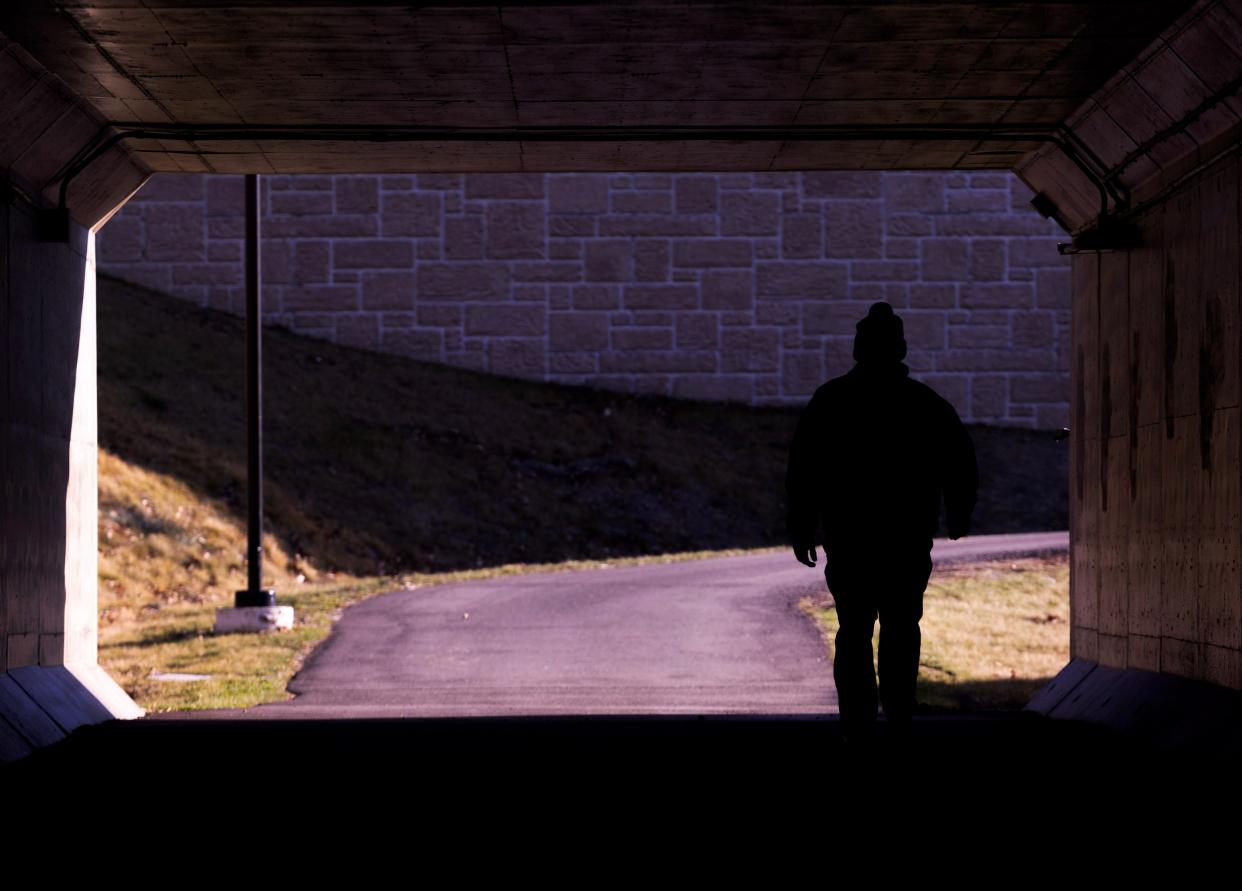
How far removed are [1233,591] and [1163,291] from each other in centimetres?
237

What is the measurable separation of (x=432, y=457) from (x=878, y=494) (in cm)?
3141

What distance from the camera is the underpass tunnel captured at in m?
10.1

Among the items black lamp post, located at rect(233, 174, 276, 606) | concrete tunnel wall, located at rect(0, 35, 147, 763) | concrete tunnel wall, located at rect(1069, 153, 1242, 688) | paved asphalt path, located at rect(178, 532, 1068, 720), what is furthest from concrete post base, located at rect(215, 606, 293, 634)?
concrete tunnel wall, located at rect(1069, 153, 1242, 688)

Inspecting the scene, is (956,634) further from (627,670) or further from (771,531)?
(771,531)

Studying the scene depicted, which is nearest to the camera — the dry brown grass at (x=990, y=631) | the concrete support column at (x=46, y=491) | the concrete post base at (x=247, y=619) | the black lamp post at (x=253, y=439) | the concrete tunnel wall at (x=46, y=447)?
the concrete support column at (x=46, y=491)

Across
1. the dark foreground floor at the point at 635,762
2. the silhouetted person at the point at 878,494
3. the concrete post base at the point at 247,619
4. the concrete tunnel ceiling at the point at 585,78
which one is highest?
the concrete tunnel ceiling at the point at 585,78

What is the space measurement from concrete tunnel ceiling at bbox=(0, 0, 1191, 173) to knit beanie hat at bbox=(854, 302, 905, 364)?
215cm

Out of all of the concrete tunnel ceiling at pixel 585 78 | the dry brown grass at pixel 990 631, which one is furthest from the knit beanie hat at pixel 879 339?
the dry brown grass at pixel 990 631

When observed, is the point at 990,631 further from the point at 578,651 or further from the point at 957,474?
the point at 957,474

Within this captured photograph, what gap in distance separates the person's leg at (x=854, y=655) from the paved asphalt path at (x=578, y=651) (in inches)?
242

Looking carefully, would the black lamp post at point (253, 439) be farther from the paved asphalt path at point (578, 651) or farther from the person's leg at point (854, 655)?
the person's leg at point (854, 655)

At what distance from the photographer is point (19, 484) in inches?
456

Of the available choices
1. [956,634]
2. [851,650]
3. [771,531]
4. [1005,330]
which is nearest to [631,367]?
[771,531]

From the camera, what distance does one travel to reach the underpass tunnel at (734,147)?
10102 mm
